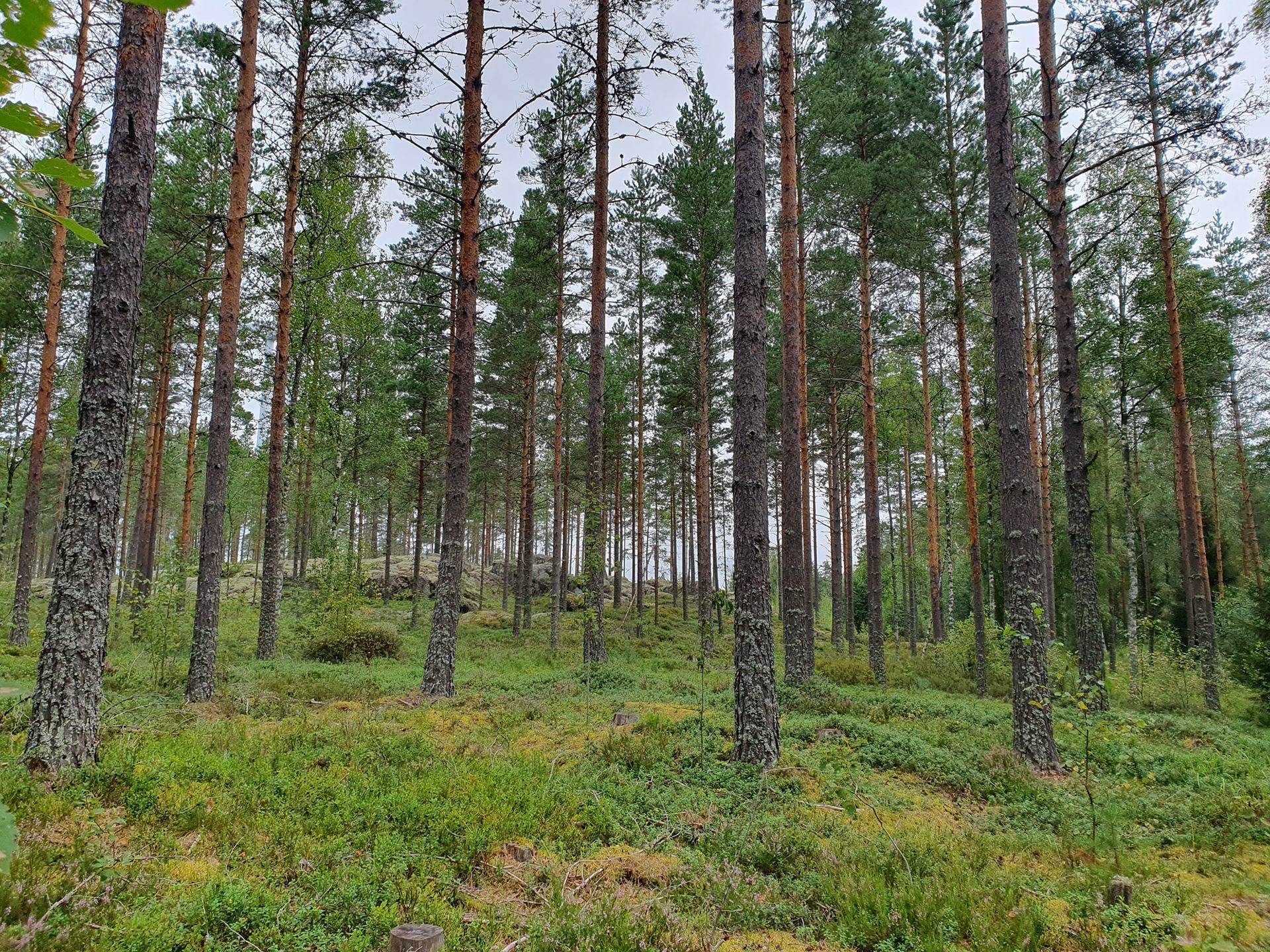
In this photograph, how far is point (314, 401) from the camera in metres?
16.2

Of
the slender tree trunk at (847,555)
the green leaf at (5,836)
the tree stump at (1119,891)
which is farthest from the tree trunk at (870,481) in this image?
the green leaf at (5,836)

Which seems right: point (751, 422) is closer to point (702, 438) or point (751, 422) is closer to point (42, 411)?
point (702, 438)

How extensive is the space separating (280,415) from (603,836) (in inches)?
490

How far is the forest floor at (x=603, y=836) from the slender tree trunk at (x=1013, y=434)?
2.13ft

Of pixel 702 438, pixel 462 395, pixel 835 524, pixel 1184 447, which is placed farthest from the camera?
pixel 835 524

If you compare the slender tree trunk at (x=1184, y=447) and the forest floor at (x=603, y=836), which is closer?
the forest floor at (x=603, y=836)

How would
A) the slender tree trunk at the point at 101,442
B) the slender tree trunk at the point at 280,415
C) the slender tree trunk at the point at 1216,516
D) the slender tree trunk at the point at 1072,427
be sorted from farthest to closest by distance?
1. the slender tree trunk at the point at 1216,516
2. the slender tree trunk at the point at 280,415
3. the slender tree trunk at the point at 1072,427
4. the slender tree trunk at the point at 101,442

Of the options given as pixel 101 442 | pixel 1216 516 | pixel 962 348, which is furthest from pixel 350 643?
pixel 1216 516

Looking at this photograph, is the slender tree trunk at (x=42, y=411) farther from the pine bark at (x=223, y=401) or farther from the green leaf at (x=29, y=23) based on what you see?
the green leaf at (x=29, y=23)

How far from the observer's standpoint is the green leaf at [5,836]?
0.84 metres

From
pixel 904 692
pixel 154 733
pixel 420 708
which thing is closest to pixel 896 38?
pixel 904 692

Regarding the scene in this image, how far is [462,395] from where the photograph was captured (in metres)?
10.1

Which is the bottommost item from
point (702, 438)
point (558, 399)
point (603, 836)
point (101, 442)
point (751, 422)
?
point (603, 836)

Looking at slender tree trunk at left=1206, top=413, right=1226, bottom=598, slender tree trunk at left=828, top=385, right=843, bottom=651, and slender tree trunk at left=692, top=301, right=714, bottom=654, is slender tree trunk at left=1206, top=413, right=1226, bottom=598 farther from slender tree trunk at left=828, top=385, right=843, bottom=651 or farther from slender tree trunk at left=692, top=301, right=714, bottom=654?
slender tree trunk at left=692, top=301, right=714, bottom=654
